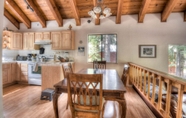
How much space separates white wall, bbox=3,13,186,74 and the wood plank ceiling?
21 centimetres

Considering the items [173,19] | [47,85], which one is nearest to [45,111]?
[47,85]

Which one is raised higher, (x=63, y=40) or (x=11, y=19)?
(x=11, y=19)

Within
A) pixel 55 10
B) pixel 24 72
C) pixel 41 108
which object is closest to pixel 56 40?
pixel 55 10

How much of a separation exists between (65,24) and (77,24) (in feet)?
1.93

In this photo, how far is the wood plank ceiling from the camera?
407 centimetres

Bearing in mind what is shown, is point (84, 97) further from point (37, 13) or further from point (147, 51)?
point (37, 13)

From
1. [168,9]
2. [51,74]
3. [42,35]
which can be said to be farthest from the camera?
[42,35]

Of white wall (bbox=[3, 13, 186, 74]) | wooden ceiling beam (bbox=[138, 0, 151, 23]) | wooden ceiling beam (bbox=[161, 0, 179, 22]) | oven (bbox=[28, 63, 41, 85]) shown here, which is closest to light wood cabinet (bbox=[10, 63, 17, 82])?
oven (bbox=[28, 63, 41, 85])

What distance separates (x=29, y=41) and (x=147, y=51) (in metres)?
5.18

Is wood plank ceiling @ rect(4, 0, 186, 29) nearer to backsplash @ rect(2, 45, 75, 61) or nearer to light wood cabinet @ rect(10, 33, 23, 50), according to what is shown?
light wood cabinet @ rect(10, 33, 23, 50)

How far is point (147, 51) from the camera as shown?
477 cm

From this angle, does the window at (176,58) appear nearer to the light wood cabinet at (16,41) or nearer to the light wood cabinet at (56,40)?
the light wood cabinet at (56,40)

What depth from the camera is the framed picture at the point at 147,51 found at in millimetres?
4742

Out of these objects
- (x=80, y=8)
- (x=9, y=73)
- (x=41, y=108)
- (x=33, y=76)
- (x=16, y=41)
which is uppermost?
(x=80, y=8)
